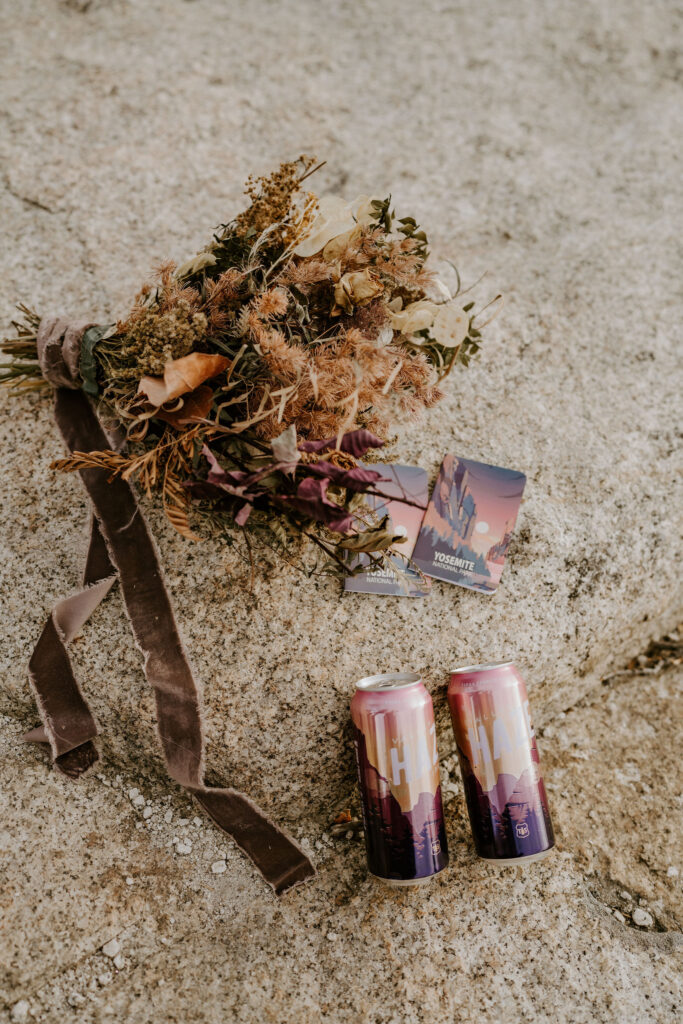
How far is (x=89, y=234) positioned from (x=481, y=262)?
1.01m

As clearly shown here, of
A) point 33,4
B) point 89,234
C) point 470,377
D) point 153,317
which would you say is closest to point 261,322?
point 153,317

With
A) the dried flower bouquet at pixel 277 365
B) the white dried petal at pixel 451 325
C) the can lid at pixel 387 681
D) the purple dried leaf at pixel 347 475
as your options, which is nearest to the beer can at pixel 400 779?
the can lid at pixel 387 681

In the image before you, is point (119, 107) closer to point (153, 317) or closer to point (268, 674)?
point (153, 317)

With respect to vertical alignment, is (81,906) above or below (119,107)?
below

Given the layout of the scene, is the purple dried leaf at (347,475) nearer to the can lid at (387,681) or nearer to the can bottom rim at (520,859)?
the can lid at (387,681)

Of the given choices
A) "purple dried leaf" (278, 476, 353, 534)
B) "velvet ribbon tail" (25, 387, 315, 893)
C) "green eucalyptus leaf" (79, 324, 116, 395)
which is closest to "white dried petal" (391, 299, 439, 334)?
"purple dried leaf" (278, 476, 353, 534)

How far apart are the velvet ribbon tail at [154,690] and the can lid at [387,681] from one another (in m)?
0.34

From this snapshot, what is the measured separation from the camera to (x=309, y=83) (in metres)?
1.86

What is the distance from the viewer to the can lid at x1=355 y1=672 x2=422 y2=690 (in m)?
1.13

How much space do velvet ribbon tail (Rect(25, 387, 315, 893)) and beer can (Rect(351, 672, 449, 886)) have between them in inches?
9.1

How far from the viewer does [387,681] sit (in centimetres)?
117

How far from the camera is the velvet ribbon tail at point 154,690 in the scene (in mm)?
1234

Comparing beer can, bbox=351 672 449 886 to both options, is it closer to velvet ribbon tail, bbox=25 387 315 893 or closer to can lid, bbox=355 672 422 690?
can lid, bbox=355 672 422 690

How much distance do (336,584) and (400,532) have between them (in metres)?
→ 0.17
